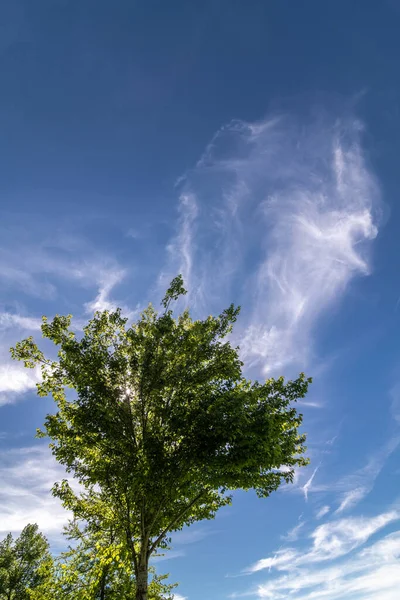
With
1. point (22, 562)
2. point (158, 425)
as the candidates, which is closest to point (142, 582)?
point (158, 425)

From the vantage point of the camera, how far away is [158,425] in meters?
13.2

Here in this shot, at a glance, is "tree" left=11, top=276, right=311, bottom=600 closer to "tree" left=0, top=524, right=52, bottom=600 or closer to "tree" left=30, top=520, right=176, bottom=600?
"tree" left=30, top=520, right=176, bottom=600

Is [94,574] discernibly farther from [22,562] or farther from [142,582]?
[22,562]

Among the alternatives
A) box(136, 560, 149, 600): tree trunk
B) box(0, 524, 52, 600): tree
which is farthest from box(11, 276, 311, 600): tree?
box(0, 524, 52, 600): tree

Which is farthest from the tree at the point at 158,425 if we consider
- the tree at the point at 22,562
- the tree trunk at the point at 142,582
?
the tree at the point at 22,562

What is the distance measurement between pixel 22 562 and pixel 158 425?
39367 millimetres

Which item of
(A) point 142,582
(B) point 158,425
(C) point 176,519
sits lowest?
(A) point 142,582

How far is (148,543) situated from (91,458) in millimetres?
3724

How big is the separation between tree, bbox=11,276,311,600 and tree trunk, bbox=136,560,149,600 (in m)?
0.03

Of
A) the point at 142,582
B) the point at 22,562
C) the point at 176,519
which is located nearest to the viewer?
the point at 142,582

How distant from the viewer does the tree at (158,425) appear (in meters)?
11.9

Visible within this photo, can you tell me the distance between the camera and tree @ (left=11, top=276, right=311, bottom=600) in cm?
1195

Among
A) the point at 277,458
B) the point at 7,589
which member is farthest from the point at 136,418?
the point at 7,589

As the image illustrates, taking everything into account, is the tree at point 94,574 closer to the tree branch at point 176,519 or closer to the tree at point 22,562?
the tree branch at point 176,519
